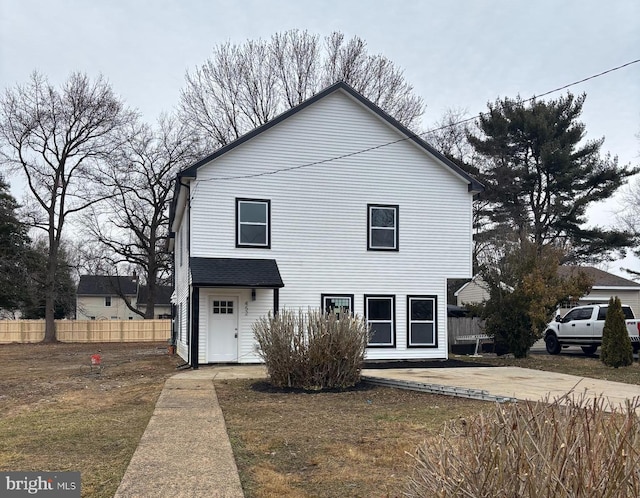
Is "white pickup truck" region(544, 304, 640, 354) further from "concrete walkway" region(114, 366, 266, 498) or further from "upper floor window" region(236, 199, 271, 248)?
"concrete walkway" region(114, 366, 266, 498)

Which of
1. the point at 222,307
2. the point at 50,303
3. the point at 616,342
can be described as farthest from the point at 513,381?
the point at 50,303

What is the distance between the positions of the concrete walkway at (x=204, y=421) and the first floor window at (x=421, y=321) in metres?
2.51

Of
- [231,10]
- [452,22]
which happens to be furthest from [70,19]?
[452,22]

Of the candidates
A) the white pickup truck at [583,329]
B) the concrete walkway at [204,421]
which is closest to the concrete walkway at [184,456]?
the concrete walkway at [204,421]

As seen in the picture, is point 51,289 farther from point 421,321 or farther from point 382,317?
point 421,321

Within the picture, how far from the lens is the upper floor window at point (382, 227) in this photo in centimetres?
1848

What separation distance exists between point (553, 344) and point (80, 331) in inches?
1099

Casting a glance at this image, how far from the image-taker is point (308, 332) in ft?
37.9

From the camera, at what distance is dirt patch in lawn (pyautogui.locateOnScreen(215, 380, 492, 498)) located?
549 centimetres

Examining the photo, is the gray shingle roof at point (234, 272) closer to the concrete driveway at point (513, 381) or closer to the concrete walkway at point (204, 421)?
the concrete walkway at point (204, 421)

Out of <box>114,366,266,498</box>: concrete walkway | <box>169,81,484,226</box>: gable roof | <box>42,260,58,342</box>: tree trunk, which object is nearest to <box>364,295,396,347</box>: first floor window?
<box>169,81,484,226</box>: gable roof

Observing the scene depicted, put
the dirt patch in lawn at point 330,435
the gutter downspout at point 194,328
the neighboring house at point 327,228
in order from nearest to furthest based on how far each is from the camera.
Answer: the dirt patch in lawn at point 330,435, the gutter downspout at point 194,328, the neighboring house at point 327,228

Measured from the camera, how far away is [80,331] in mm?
37250

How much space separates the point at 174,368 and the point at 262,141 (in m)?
7.04
